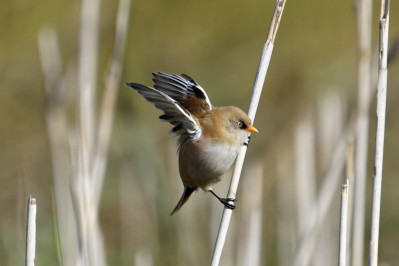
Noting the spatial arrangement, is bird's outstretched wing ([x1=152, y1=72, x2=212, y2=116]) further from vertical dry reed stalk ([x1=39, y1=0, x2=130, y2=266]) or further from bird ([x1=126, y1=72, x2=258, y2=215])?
vertical dry reed stalk ([x1=39, y1=0, x2=130, y2=266])

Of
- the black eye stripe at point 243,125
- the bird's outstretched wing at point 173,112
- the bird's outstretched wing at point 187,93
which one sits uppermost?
the bird's outstretched wing at point 187,93

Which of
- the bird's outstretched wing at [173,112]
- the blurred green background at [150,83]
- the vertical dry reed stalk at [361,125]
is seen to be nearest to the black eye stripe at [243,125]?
the bird's outstretched wing at [173,112]

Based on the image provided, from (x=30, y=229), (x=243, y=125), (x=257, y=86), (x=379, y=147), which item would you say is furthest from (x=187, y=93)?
(x=30, y=229)

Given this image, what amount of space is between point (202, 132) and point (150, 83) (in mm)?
2303

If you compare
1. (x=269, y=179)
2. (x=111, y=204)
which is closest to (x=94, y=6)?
(x=111, y=204)

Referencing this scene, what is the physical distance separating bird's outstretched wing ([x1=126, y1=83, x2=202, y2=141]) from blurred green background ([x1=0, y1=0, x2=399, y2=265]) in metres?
0.96

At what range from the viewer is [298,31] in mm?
5859

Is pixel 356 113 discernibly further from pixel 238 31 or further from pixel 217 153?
pixel 238 31

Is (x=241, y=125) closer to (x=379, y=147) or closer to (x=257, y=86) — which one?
(x=257, y=86)

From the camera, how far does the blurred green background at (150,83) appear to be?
385cm

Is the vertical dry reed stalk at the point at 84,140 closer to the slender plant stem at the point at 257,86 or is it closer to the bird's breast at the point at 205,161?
the bird's breast at the point at 205,161

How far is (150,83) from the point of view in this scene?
15.9ft

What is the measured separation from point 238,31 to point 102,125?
2.96m

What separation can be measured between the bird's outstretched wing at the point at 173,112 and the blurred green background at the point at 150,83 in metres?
0.96
